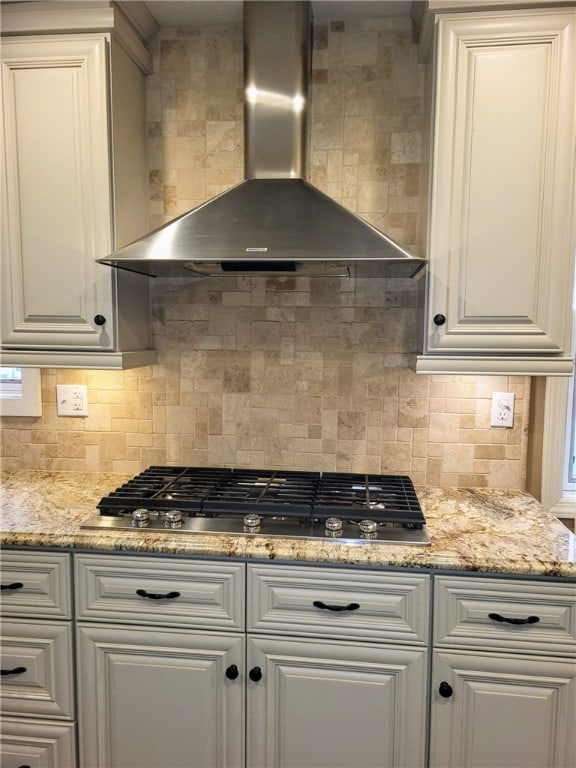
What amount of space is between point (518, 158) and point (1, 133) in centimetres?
168

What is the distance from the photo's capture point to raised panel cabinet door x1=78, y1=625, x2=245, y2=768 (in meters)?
1.47

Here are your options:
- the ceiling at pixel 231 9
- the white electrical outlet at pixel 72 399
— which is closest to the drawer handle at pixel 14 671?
the white electrical outlet at pixel 72 399

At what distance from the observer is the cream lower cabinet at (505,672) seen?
1.37 metres

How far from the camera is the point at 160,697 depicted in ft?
4.89

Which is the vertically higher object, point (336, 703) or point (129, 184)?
point (129, 184)

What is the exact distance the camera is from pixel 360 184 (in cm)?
192

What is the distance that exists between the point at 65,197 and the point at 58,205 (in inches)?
1.4

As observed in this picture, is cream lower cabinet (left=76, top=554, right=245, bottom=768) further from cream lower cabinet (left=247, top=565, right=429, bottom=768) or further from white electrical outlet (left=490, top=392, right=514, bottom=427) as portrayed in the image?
white electrical outlet (left=490, top=392, right=514, bottom=427)

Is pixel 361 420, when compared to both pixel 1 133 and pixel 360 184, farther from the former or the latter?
pixel 1 133

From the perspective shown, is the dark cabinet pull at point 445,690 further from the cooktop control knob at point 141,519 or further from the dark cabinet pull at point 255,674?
the cooktop control knob at point 141,519

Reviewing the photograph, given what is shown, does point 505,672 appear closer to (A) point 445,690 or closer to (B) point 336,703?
(A) point 445,690

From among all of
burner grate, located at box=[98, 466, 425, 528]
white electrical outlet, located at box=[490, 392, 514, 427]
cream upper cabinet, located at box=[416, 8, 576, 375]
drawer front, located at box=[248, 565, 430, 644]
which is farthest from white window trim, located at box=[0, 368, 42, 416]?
white electrical outlet, located at box=[490, 392, 514, 427]

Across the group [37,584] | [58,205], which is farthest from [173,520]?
[58,205]

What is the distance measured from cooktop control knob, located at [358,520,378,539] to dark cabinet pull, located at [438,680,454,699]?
43cm
